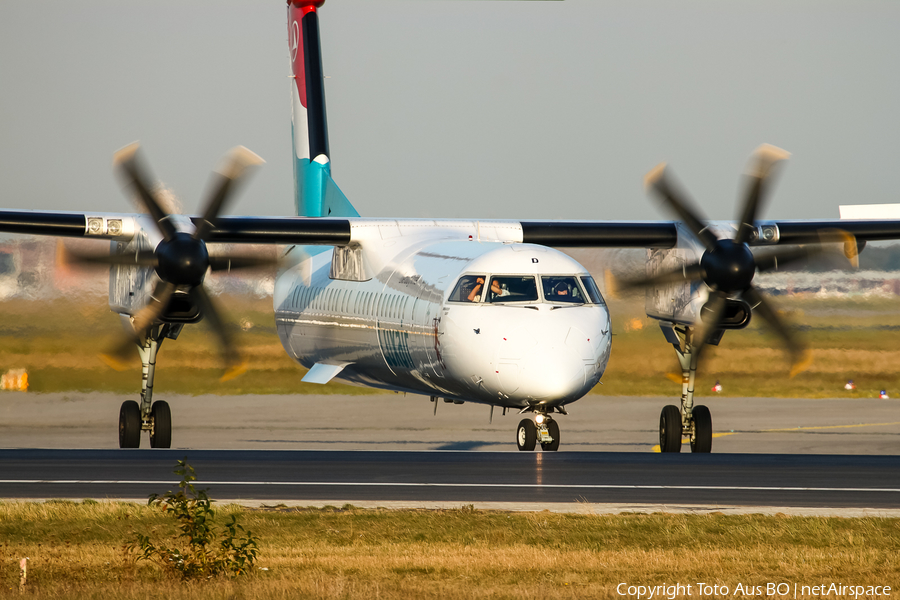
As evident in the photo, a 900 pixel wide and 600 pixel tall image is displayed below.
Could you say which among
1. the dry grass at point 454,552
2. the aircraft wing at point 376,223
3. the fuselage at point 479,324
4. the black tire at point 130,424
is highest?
the aircraft wing at point 376,223

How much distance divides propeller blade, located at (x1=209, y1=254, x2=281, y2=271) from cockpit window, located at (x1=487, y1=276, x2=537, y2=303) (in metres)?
4.89

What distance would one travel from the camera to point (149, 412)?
25812 mm

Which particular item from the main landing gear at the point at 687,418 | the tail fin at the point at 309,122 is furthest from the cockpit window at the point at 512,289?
the tail fin at the point at 309,122

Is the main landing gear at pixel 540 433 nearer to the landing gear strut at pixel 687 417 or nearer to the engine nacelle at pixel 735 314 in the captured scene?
the engine nacelle at pixel 735 314

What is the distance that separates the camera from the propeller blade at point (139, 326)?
2183 cm

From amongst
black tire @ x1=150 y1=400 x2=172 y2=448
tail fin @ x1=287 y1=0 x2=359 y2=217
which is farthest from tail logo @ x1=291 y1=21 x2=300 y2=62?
black tire @ x1=150 y1=400 x2=172 y2=448

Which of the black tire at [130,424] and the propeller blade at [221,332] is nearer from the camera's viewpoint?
the propeller blade at [221,332]

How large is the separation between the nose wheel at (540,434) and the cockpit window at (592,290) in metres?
1.91

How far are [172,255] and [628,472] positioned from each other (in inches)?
333

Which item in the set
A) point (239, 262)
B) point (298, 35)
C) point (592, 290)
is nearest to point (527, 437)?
point (592, 290)

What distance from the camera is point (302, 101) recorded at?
31.6 m

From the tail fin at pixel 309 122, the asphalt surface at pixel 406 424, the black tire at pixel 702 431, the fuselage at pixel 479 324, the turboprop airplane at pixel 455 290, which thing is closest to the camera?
the fuselage at pixel 479 324

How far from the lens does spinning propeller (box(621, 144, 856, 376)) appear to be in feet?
71.4

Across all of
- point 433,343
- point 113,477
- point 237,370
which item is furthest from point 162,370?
point 113,477
